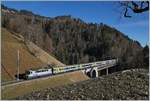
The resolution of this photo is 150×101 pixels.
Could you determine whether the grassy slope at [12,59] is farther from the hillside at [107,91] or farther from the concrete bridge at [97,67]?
the hillside at [107,91]

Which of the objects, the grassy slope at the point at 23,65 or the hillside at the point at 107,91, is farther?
the grassy slope at the point at 23,65

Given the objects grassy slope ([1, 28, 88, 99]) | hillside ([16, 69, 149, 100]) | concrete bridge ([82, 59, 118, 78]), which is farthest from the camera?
concrete bridge ([82, 59, 118, 78])

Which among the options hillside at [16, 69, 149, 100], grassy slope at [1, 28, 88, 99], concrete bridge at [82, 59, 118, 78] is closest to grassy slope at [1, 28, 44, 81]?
grassy slope at [1, 28, 88, 99]

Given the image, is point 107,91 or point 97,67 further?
point 97,67

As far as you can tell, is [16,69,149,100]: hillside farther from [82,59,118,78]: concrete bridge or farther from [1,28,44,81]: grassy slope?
[82,59,118,78]: concrete bridge

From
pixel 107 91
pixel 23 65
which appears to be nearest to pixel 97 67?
pixel 23 65

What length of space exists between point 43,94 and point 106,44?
182784 millimetres

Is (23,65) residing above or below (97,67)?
above

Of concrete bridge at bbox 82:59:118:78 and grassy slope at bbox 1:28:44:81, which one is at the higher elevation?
grassy slope at bbox 1:28:44:81

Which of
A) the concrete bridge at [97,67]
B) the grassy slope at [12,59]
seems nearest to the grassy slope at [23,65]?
the grassy slope at [12,59]

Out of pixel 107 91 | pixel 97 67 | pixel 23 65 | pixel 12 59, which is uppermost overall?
pixel 107 91

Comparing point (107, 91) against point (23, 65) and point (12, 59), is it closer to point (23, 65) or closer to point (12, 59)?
point (12, 59)

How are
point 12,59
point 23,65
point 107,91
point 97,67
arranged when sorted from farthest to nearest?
point 97,67 < point 23,65 < point 12,59 < point 107,91

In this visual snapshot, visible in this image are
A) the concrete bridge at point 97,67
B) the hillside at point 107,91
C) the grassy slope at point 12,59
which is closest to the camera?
the hillside at point 107,91
